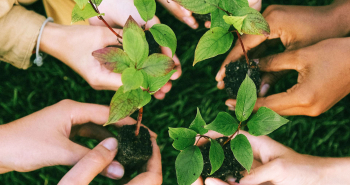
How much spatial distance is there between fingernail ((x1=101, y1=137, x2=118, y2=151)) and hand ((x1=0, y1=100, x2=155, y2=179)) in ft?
0.22

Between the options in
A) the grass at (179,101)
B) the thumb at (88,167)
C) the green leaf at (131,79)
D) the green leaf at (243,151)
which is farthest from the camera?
the grass at (179,101)

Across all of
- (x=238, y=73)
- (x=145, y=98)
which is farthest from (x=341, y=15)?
(x=145, y=98)

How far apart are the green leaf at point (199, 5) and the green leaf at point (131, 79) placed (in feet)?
0.76

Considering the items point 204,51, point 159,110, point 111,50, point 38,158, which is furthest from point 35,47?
point 204,51

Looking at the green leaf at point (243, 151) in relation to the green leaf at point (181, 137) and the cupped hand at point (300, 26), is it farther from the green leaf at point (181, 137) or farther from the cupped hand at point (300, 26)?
the cupped hand at point (300, 26)

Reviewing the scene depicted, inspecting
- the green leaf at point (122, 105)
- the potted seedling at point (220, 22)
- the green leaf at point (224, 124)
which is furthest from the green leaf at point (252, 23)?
the green leaf at point (122, 105)

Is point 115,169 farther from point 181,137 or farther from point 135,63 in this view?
point 135,63

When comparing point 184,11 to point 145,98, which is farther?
point 184,11

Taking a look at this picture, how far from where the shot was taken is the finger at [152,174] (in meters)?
0.94

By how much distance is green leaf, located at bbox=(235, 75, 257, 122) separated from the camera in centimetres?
65

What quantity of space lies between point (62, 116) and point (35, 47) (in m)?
0.44

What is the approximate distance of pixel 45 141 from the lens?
0.92 m

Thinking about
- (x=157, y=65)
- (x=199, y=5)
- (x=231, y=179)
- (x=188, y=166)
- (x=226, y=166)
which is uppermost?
(x=199, y=5)

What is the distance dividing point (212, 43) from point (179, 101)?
2.18 feet
